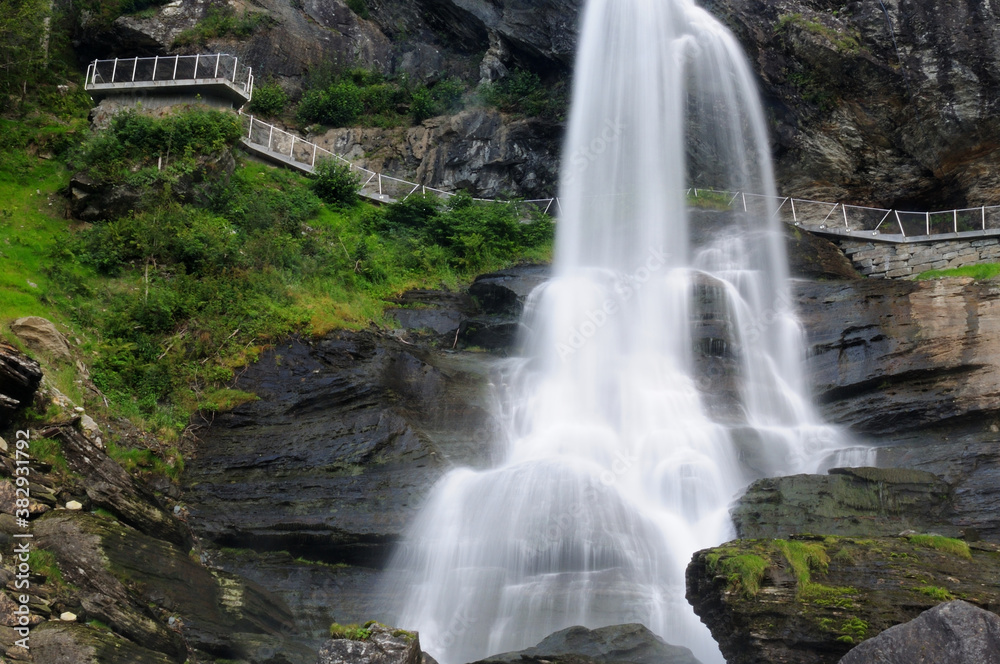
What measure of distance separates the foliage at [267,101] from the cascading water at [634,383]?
9172 millimetres

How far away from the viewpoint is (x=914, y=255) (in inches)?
832

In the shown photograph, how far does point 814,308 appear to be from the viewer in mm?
16938

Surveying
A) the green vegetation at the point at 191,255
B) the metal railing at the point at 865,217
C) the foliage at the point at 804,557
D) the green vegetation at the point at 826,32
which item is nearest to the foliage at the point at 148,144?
the green vegetation at the point at 191,255

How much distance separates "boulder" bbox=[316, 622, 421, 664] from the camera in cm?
747

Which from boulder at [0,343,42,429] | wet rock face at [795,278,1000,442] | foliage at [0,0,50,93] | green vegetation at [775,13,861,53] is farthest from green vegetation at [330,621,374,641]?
green vegetation at [775,13,861,53]

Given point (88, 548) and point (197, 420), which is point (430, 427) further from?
point (88, 548)

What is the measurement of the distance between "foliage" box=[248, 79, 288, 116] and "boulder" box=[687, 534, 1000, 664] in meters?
21.3

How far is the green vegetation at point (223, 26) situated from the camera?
84.7ft

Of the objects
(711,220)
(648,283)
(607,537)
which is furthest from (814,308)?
(607,537)

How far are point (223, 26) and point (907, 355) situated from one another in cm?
2267

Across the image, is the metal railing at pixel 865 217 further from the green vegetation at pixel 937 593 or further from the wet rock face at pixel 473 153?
the green vegetation at pixel 937 593

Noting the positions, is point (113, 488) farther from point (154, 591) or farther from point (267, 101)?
point (267, 101)

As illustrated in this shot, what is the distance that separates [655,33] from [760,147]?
5.12m

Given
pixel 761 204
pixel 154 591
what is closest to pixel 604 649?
pixel 154 591
